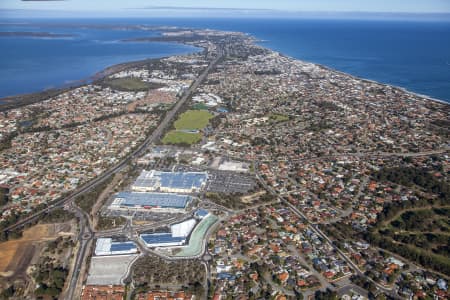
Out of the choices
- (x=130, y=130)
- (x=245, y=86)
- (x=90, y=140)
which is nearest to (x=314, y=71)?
(x=245, y=86)

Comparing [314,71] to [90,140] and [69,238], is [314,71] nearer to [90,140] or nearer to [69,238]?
[90,140]

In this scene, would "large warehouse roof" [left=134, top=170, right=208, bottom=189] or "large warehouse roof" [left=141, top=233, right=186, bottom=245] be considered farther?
"large warehouse roof" [left=134, top=170, right=208, bottom=189]

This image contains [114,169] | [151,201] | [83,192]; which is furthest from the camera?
[114,169]

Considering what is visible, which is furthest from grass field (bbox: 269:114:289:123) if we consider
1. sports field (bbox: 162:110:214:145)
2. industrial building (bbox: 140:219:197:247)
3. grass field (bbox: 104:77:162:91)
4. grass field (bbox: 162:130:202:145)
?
grass field (bbox: 104:77:162:91)

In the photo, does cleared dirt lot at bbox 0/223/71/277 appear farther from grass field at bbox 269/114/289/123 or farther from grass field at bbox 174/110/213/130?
grass field at bbox 269/114/289/123

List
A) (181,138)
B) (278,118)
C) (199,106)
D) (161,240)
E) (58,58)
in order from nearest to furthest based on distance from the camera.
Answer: (161,240) < (181,138) < (278,118) < (199,106) < (58,58)

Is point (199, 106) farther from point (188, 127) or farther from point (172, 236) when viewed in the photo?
point (172, 236)

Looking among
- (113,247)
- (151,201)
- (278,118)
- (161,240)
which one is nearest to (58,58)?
(278,118)
